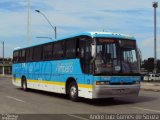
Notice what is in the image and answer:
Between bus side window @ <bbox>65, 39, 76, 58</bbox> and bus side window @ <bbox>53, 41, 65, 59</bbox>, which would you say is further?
bus side window @ <bbox>53, 41, 65, 59</bbox>

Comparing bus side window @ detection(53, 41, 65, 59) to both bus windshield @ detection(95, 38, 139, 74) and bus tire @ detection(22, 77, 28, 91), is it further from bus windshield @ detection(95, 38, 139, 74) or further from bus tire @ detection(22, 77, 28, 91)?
bus tire @ detection(22, 77, 28, 91)

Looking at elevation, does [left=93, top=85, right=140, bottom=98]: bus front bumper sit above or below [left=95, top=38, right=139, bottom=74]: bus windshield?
below

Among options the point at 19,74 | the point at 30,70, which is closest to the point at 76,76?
the point at 30,70

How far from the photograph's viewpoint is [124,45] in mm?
18281

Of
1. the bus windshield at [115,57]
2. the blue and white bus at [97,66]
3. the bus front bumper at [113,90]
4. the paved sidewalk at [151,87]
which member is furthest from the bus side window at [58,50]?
the paved sidewalk at [151,87]

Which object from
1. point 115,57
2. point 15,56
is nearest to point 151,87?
point 15,56

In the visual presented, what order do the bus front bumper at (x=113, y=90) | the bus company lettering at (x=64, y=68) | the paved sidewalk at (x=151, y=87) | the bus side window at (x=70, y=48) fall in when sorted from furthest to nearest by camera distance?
the paved sidewalk at (x=151, y=87) < the bus company lettering at (x=64, y=68) < the bus side window at (x=70, y=48) < the bus front bumper at (x=113, y=90)

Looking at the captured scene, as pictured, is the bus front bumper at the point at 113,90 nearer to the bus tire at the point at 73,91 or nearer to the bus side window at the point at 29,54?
the bus tire at the point at 73,91

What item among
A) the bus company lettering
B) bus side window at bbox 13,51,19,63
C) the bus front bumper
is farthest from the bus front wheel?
the bus front bumper

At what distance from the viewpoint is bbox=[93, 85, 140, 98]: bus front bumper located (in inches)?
679

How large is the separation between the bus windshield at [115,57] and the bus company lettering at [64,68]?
2663mm

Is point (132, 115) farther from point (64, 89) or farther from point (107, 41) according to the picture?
point (64, 89)

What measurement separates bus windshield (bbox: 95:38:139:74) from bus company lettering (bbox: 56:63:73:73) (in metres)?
2.66

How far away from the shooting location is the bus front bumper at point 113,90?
1725 centimetres
